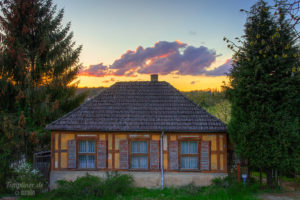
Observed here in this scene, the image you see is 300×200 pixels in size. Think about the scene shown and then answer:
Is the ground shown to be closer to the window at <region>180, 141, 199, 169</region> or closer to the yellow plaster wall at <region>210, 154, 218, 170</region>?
the yellow plaster wall at <region>210, 154, 218, 170</region>

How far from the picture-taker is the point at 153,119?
10.7m

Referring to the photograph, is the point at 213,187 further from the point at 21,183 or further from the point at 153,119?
the point at 21,183

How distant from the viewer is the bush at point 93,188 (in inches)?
363

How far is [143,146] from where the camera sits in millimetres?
10773

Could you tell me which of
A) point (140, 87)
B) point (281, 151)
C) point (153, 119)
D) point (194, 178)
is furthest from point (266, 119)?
point (140, 87)

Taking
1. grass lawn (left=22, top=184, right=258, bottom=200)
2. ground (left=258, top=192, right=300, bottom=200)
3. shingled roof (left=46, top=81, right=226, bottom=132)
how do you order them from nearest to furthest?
ground (left=258, top=192, right=300, bottom=200), grass lawn (left=22, top=184, right=258, bottom=200), shingled roof (left=46, top=81, right=226, bottom=132)

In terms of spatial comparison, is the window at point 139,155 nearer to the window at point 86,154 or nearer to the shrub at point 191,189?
the window at point 86,154

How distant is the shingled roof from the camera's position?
1034 centimetres

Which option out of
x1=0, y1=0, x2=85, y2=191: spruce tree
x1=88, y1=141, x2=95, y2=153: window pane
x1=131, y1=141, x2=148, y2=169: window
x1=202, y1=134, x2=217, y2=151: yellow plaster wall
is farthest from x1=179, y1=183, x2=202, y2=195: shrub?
x1=0, y1=0, x2=85, y2=191: spruce tree

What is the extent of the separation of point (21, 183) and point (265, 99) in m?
12.4

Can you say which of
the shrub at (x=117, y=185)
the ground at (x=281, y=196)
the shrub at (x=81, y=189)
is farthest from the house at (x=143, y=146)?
the ground at (x=281, y=196)

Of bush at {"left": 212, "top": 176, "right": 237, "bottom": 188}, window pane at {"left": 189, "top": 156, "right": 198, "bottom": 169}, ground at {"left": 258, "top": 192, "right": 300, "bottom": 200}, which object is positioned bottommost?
ground at {"left": 258, "top": 192, "right": 300, "bottom": 200}

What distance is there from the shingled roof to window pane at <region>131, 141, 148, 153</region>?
3.15 ft

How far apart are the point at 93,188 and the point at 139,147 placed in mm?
2944
